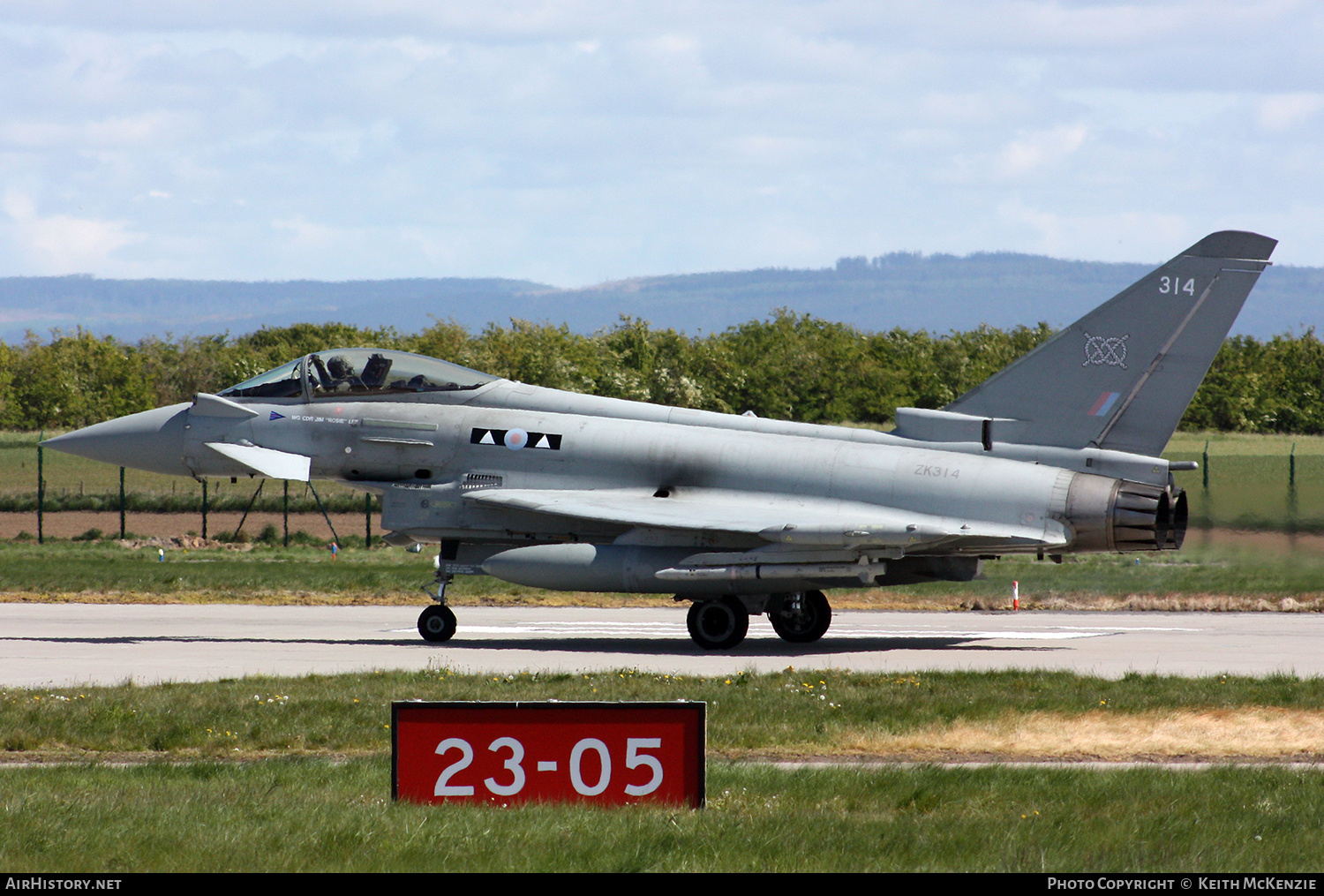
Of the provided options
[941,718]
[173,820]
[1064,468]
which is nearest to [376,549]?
[1064,468]

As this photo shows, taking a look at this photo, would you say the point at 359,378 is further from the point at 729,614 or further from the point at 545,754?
the point at 545,754

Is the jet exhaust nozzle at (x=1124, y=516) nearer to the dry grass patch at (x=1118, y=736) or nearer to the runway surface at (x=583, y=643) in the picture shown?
the runway surface at (x=583, y=643)

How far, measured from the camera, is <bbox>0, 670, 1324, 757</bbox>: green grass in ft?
38.5

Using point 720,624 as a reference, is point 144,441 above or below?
above

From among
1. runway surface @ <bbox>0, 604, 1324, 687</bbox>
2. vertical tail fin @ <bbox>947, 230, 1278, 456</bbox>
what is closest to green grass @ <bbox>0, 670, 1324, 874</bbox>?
runway surface @ <bbox>0, 604, 1324, 687</bbox>

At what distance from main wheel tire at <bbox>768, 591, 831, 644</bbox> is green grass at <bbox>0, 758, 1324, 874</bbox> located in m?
9.23

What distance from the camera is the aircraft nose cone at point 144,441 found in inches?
800

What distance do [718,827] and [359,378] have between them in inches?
526

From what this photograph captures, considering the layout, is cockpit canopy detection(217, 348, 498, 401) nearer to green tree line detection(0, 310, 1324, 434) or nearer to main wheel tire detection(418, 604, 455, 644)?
main wheel tire detection(418, 604, 455, 644)

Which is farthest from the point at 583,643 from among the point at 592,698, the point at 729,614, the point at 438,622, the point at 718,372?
the point at 718,372

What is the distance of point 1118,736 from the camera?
39.1 feet

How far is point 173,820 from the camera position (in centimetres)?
831

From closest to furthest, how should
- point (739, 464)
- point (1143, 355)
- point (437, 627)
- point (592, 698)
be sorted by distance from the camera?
point (592, 698) → point (1143, 355) → point (739, 464) → point (437, 627)

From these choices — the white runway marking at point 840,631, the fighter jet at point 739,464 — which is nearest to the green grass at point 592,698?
the fighter jet at point 739,464
